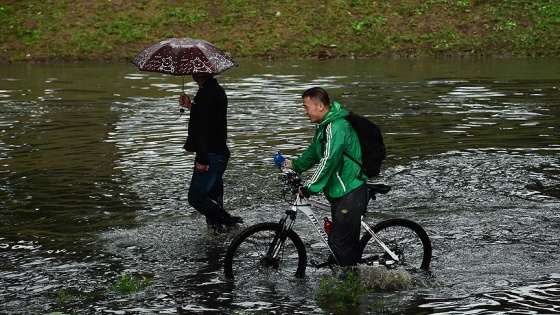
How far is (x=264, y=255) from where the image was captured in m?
9.35

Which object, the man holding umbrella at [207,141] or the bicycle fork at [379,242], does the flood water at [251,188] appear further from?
the man holding umbrella at [207,141]

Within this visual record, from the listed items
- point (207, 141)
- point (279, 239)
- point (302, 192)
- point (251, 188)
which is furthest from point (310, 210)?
point (251, 188)

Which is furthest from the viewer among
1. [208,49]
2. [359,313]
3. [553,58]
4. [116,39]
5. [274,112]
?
[116,39]

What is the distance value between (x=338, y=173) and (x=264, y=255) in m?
1.19

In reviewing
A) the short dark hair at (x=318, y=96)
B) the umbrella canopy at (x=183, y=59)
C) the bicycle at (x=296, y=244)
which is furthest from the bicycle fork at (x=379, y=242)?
the umbrella canopy at (x=183, y=59)

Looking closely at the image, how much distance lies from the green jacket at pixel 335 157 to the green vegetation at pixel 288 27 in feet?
76.7

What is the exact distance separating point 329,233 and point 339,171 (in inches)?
23.1

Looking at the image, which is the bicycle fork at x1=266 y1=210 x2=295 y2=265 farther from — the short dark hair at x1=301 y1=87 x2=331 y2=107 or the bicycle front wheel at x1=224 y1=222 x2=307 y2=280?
the short dark hair at x1=301 y1=87 x2=331 y2=107

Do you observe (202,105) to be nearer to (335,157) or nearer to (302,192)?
(302,192)

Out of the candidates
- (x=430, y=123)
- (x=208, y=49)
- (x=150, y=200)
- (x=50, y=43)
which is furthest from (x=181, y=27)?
(x=208, y=49)

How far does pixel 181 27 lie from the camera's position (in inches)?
1330

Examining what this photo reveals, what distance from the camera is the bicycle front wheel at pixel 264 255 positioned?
29.6ft

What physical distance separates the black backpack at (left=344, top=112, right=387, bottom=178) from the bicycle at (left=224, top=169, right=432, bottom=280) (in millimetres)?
239

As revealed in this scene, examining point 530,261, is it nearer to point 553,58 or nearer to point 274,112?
point 274,112
